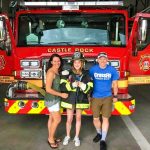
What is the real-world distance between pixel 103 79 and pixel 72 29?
153cm

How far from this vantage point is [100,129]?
595 centimetres

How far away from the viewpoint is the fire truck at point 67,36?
6.38 metres

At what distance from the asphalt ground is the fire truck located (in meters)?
0.70

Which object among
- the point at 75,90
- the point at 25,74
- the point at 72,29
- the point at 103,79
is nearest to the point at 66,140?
the point at 75,90

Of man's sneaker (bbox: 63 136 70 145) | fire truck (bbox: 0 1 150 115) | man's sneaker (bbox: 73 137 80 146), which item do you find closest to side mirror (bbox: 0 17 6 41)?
fire truck (bbox: 0 1 150 115)

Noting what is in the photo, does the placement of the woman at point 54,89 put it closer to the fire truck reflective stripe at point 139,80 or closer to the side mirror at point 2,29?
the side mirror at point 2,29

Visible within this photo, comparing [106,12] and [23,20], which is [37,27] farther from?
[106,12]

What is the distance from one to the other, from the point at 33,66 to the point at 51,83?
1153mm

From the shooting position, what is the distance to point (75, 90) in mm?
5445

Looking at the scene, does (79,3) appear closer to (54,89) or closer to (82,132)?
(54,89)

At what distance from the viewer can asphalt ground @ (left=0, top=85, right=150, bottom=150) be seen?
18.7 feet

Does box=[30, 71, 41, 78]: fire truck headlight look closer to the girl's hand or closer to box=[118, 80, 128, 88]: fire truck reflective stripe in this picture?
the girl's hand

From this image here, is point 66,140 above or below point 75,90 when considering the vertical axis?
below

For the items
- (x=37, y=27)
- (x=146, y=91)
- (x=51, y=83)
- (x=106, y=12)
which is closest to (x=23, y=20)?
(x=37, y=27)
